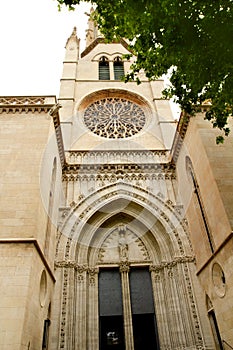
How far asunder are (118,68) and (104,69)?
2.99 ft

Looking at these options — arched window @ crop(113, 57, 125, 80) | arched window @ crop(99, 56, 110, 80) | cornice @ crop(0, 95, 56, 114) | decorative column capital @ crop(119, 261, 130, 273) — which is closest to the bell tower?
decorative column capital @ crop(119, 261, 130, 273)

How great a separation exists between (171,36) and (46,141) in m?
4.55

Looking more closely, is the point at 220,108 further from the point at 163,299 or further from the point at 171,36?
the point at 163,299

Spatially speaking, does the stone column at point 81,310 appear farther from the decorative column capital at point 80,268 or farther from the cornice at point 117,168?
the cornice at point 117,168

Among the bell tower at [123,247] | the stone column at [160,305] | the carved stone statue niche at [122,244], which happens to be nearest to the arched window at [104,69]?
the bell tower at [123,247]

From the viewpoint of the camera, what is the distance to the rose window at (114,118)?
547 inches

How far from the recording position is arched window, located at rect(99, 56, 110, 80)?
17.2 metres

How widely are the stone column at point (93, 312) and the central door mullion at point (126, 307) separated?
2.98ft

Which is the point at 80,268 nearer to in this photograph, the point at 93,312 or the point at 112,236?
the point at 93,312

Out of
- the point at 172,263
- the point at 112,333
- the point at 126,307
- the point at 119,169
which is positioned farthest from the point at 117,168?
the point at 112,333

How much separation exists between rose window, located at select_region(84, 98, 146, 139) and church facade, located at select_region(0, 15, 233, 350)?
35.6 inches

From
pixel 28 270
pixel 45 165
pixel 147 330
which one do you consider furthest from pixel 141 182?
pixel 28 270

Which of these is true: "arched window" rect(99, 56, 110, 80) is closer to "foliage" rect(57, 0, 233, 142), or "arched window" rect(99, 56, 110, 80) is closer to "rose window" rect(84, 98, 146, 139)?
"rose window" rect(84, 98, 146, 139)

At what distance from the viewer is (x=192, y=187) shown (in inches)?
368
